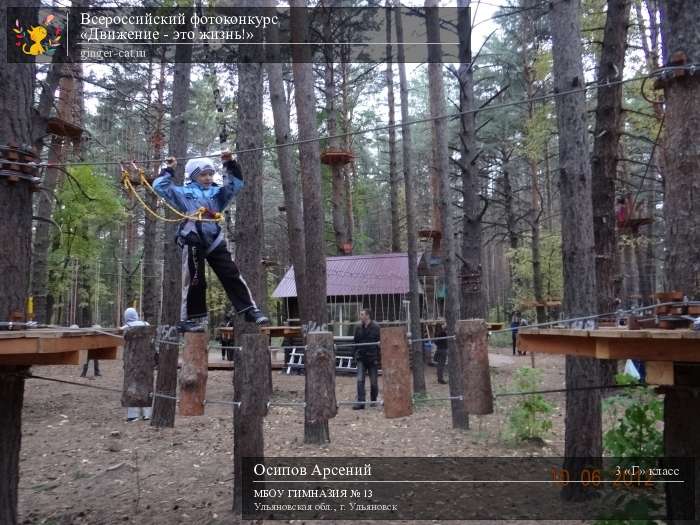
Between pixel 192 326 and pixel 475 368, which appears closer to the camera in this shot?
pixel 475 368

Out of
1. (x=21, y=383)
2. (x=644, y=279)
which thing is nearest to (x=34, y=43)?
(x=21, y=383)

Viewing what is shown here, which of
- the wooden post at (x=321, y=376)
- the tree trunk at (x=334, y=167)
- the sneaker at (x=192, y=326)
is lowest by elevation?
the wooden post at (x=321, y=376)

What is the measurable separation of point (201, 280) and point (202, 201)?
69cm

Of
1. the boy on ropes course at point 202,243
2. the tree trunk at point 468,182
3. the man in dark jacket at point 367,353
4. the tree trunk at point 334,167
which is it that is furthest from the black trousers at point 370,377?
the tree trunk at point 334,167

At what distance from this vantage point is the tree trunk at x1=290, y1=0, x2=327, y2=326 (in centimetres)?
773

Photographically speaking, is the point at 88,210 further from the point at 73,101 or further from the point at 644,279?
the point at 644,279

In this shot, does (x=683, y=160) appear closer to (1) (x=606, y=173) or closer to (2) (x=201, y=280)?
(2) (x=201, y=280)

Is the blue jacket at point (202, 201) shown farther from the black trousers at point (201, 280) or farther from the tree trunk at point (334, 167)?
the tree trunk at point (334, 167)

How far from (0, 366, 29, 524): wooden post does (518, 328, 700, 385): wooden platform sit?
3972 millimetres

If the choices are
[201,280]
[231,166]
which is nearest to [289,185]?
[231,166]

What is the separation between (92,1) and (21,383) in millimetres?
8686

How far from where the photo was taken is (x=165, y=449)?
727cm

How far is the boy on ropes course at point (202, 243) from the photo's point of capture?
15.2 feet

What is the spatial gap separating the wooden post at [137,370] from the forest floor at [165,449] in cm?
182
